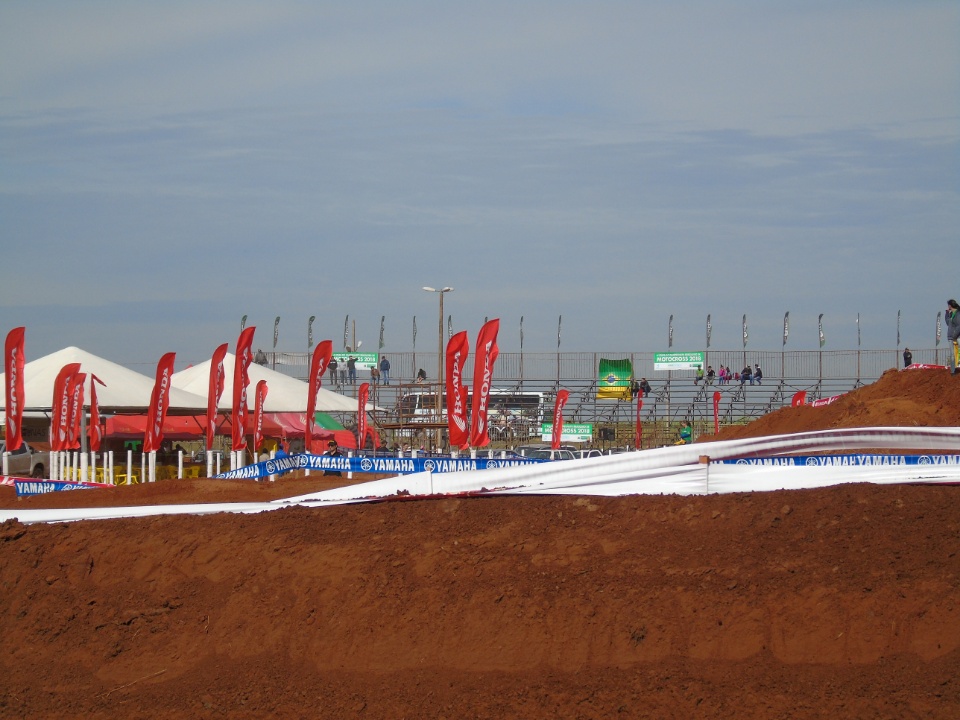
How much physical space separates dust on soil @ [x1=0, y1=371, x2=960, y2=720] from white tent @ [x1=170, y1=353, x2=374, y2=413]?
21.6 metres

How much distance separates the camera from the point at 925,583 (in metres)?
7.37

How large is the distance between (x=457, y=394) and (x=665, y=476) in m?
12.9

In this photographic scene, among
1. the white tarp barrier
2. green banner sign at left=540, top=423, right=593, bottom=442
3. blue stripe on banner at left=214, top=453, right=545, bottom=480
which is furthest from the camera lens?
green banner sign at left=540, top=423, right=593, bottom=442

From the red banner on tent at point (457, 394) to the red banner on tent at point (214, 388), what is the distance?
17.1 ft

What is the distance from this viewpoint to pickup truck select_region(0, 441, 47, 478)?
30000 millimetres

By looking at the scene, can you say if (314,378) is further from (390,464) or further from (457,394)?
(390,464)

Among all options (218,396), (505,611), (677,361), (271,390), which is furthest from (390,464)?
(677,361)

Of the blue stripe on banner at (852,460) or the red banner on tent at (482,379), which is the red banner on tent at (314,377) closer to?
the red banner on tent at (482,379)

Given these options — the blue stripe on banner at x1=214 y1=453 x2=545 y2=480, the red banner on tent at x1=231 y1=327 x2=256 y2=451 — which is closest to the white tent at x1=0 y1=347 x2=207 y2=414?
the red banner on tent at x1=231 y1=327 x2=256 y2=451

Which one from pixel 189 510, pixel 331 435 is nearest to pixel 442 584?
pixel 189 510

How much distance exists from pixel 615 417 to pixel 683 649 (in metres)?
37.3

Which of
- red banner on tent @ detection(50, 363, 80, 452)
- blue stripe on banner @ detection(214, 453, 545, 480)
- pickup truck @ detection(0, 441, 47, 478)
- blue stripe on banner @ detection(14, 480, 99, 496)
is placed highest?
red banner on tent @ detection(50, 363, 80, 452)

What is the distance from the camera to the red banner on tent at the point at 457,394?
2133cm

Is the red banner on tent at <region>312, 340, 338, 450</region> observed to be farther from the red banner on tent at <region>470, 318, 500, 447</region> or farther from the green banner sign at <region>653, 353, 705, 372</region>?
the green banner sign at <region>653, 353, 705, 372</region>
